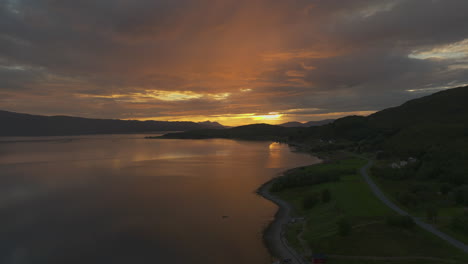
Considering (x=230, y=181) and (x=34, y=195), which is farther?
(x=230, y=181)

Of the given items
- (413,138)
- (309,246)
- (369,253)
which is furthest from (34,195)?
(413,138)

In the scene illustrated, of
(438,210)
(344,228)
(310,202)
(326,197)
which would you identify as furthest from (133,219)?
(438,210)

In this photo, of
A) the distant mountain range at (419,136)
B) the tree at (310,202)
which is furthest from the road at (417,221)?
the distant mountain range at (419,136)

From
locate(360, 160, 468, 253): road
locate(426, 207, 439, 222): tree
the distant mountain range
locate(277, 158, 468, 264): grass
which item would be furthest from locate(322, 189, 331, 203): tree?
the distant mountain range

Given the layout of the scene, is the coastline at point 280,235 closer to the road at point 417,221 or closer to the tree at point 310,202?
the tree at point 310,202

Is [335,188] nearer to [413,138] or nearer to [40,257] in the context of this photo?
[40,257]

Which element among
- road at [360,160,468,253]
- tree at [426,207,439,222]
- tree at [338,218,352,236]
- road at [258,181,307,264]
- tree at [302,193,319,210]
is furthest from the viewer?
tree at [302,193,319,210]

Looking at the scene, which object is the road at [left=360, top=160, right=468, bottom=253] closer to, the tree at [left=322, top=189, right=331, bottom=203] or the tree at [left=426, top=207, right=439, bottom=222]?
the tree at [left=426, top=207, right=439, bottom=222]
